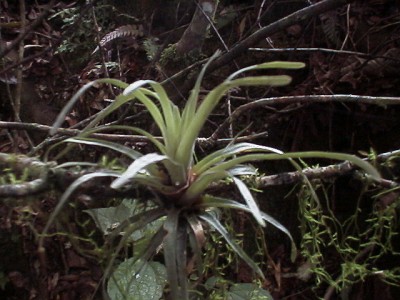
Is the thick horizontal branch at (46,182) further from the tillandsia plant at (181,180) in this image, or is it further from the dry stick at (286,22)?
the dry stick at (286,22)

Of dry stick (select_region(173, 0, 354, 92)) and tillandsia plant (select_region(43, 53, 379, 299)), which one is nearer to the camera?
tillandsia plant (select_region(43, 53, 379, 299))

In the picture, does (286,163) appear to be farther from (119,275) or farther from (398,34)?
(119,275)

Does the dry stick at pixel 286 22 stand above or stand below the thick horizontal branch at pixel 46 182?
above

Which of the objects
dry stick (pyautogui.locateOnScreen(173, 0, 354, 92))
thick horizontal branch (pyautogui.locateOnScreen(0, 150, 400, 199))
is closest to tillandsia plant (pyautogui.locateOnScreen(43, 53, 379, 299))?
thick horizontal branch (pyautogui.locateOnScreen(0, 150, 400, 199))

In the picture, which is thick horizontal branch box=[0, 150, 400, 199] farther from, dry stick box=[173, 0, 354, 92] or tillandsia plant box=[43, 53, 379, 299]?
dry stick box=[173, 0, 354, 92]

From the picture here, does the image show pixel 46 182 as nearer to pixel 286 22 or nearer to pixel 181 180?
pixel 181 180

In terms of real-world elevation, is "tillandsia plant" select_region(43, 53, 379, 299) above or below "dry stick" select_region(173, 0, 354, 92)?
below

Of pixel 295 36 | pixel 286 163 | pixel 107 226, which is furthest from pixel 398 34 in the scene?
pixel 107 226

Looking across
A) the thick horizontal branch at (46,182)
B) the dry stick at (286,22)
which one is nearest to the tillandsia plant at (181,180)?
the thick horizontal branch at (46,182)

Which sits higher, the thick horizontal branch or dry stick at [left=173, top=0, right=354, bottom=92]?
dry stick at [left=173, top=0, right=354, bottom=92]

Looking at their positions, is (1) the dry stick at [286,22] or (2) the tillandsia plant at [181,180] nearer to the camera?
→ (2) the tillandsia plant at [181,180]

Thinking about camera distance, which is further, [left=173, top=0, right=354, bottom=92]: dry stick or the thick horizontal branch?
[left=173, top=0, right=354, bottom=92]: dry stick

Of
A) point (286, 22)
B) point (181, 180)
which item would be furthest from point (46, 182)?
point (286, 22)

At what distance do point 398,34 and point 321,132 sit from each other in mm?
417
